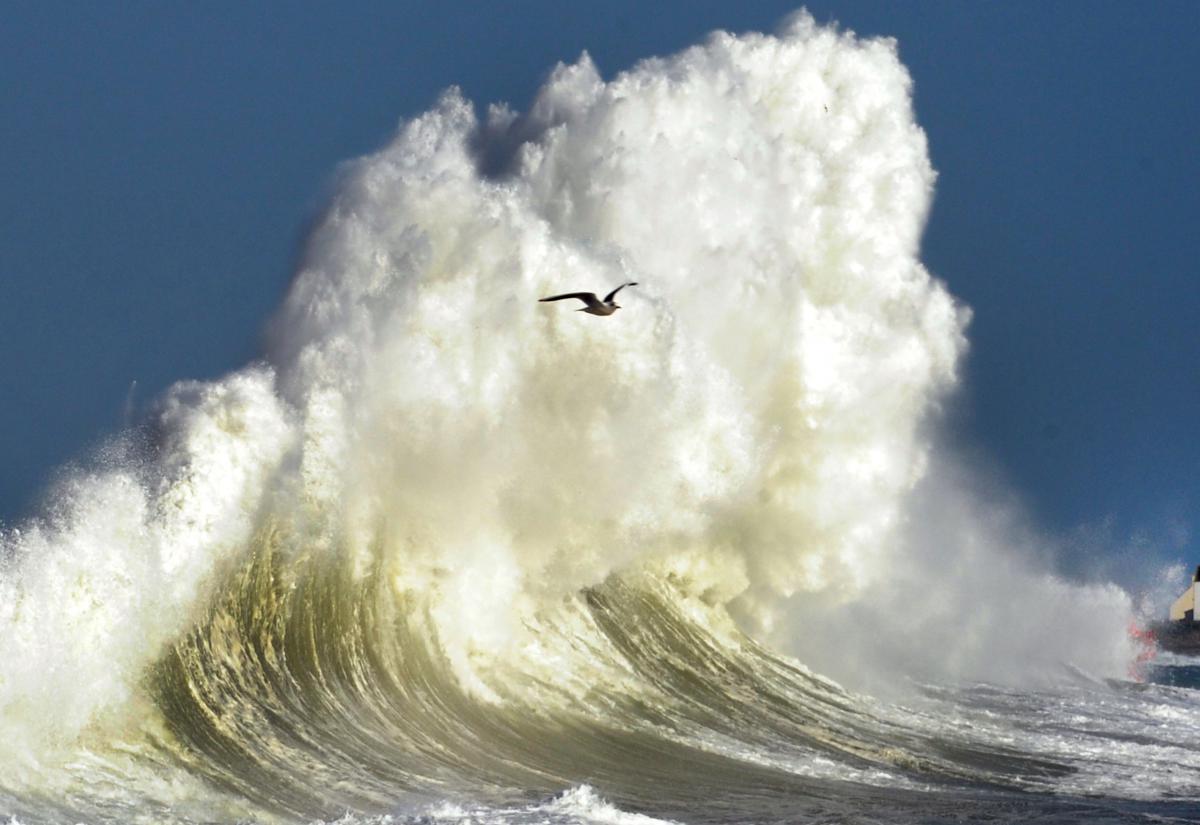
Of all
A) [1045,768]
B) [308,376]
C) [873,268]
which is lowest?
[1045,768]

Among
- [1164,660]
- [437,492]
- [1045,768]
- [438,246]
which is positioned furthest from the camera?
[1164,660]

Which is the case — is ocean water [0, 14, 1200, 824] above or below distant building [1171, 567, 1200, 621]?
below

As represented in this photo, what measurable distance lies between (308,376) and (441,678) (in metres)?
5.12

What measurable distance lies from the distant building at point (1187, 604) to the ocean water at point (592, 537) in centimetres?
2001

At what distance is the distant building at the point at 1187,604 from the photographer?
54.4 meters

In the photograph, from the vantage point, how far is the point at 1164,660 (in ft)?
147

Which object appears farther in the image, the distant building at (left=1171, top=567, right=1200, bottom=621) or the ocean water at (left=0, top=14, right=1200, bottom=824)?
the distant building at (left=1171, top=567, right=1200, bottom=621)

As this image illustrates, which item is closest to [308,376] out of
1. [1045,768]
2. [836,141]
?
[1045,768]

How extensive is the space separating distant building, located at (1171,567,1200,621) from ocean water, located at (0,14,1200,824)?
20.0m

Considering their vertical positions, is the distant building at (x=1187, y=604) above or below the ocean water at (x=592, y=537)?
above

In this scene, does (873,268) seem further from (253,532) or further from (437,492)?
(253,532)

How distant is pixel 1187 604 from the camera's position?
182 feet

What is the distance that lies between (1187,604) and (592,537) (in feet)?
123

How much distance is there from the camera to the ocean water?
55.9ft
